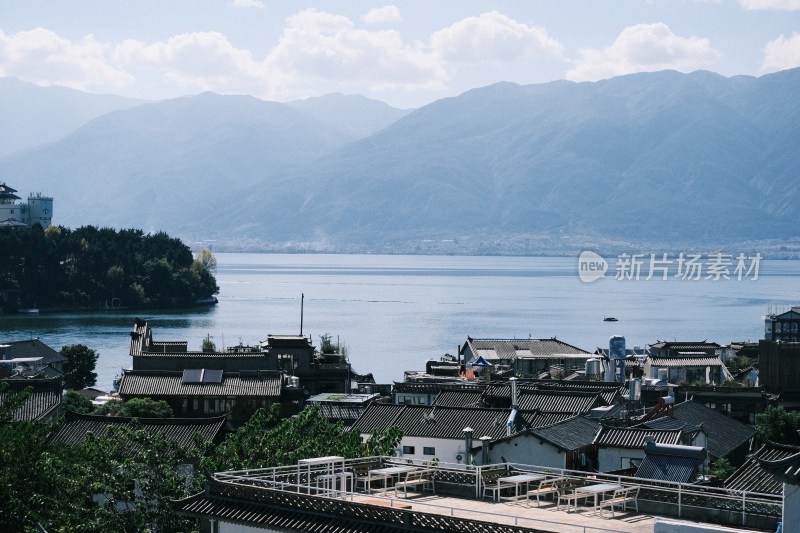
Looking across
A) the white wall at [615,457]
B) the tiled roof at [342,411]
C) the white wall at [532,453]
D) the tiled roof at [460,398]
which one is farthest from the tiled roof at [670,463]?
the tiled roof at [342,411]

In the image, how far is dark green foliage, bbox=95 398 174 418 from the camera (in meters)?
35.9

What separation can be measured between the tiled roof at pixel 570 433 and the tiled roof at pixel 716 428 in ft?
12.6

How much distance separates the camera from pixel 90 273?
425 ft

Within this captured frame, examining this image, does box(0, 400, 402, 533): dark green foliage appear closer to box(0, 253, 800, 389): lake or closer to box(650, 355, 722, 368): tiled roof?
box(650, 355, 722, 368): tiled roof

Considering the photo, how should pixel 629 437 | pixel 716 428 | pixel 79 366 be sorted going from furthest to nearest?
pixel 79 366, pixel 716 428, pixel 629 437

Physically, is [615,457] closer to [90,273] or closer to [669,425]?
[669,425]

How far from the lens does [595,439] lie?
23.4 m

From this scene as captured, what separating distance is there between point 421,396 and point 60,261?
99480 mm

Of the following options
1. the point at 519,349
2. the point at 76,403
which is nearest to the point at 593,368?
the point at 519,349

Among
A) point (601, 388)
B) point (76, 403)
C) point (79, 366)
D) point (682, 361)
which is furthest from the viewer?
point (79, 366)

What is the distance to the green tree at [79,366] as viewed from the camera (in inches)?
2159

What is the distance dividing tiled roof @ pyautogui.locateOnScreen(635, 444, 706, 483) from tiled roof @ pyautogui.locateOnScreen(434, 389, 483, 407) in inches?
662

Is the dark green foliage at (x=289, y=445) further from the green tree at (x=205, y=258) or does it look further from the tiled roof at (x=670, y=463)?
the green tree at (x=205, y=258)

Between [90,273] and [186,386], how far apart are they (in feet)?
304
